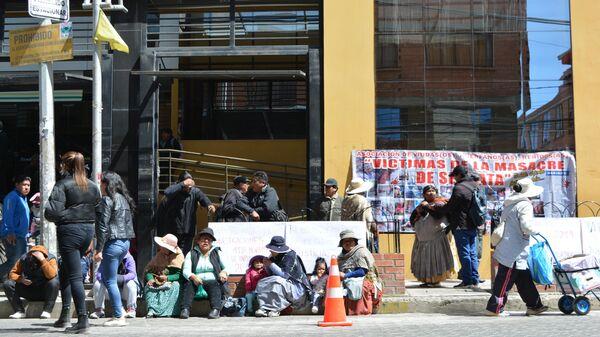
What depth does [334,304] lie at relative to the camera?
30.4ft

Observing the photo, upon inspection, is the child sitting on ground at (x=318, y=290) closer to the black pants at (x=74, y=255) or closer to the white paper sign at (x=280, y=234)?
the white paper sign at (x=280, y=234)

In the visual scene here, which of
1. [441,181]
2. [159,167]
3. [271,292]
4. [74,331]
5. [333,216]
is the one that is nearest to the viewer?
[74,331]

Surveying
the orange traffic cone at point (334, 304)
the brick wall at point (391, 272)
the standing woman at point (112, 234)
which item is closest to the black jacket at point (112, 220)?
the standing woman at point (112, 234)

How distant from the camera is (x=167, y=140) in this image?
15922mm

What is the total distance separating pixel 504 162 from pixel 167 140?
629 centimetres

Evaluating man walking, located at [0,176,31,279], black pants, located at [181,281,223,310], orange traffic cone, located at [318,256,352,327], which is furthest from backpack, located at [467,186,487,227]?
man walking, located at [0,176,31,279]

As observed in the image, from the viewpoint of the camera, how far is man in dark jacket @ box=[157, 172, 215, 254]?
12.0 m

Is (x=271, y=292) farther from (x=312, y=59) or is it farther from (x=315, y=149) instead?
(x=312, y=59)

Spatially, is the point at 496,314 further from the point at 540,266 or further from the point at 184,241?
the point at 184,241

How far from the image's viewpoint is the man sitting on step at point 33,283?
33.8ft

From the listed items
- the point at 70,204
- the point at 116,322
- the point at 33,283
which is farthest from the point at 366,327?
the point at 33,283

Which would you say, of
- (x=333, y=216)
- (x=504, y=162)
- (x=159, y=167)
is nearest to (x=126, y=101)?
(x=159, y=167)

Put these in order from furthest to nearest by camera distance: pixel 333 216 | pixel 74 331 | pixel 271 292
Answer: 1. pixel 333 216
2. pixel 271 292
3. pixel 74 331

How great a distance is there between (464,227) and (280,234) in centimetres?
251
